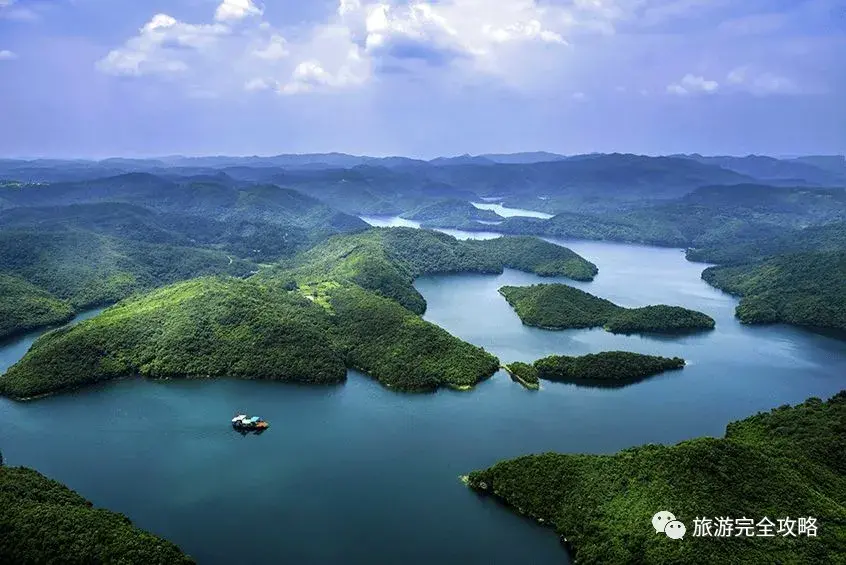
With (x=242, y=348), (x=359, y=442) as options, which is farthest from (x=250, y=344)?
(x=359, y=442)

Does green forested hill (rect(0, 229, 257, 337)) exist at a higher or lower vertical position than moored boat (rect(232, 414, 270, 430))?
higher

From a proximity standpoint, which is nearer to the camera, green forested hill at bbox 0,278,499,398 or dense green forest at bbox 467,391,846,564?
dense green forest at bbox 467,391,846,564

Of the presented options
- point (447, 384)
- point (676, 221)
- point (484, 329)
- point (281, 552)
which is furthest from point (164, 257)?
point (676, 221)

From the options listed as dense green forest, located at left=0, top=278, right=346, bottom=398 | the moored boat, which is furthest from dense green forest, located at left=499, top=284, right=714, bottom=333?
the moored boat

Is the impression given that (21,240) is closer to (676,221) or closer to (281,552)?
(281,552)

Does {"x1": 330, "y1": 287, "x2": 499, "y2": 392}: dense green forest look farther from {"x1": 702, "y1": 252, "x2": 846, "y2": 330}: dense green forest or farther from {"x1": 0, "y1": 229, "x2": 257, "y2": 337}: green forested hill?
{"x1": 702, "y1": 252, "x2": 846, "y2": 330}: dense green forest

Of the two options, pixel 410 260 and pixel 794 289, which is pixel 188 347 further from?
pixel 794 289

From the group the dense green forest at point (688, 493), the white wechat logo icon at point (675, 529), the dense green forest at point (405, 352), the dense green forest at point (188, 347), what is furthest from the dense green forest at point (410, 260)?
the white wechat logo icon at point (675, 529)
